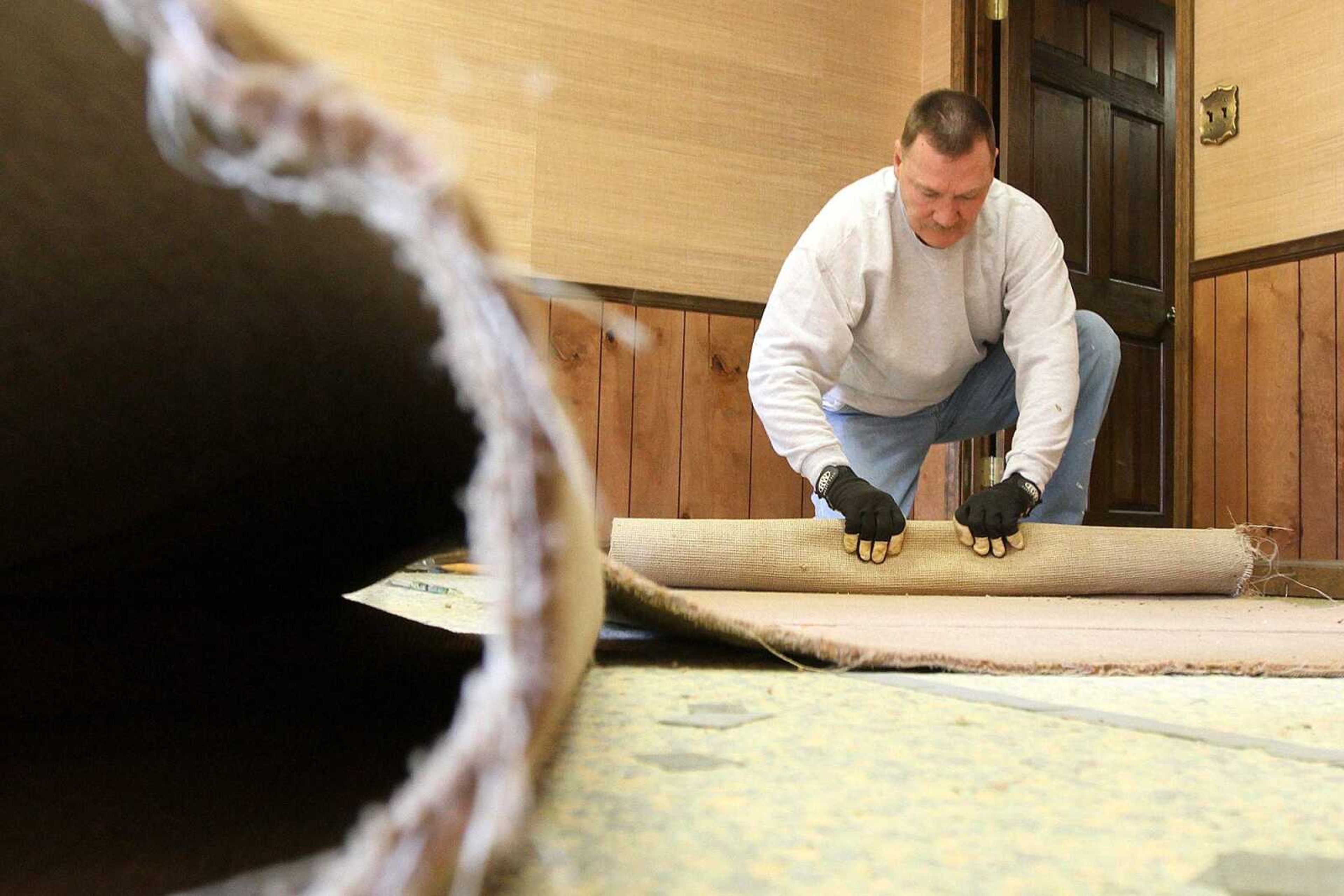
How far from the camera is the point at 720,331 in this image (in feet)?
11.0

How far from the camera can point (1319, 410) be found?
9.38 ft

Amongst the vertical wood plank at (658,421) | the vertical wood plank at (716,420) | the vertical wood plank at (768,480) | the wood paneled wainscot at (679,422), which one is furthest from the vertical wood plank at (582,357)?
the vertical wood plank at (768,480)

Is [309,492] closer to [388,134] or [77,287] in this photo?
[77,287]

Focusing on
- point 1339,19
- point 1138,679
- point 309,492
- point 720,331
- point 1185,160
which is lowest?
point 1138,679

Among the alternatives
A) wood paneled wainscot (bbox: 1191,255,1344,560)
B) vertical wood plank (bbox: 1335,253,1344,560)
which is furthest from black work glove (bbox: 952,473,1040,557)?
vertical wood plank (bbox: 1335,253,1344,560)

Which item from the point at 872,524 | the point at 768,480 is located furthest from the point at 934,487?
the point at 872,524

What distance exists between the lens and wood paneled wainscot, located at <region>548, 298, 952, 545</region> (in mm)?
3199

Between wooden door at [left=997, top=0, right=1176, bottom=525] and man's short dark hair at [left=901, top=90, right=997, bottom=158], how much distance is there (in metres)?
1.24

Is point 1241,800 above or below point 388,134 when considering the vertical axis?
below

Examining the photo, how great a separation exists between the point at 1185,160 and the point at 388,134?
353 cm

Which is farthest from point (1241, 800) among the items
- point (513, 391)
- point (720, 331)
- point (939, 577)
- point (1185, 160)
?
point (1185, 160)

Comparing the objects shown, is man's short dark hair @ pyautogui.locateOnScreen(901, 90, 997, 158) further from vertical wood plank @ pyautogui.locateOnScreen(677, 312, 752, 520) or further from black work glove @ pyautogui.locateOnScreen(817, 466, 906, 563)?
vertical wood plank @ pyautogui.locateOnScreen(677, 312, 752, 520)

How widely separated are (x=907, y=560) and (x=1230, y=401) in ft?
6.01

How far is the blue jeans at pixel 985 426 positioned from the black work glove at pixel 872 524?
28 centimetres
